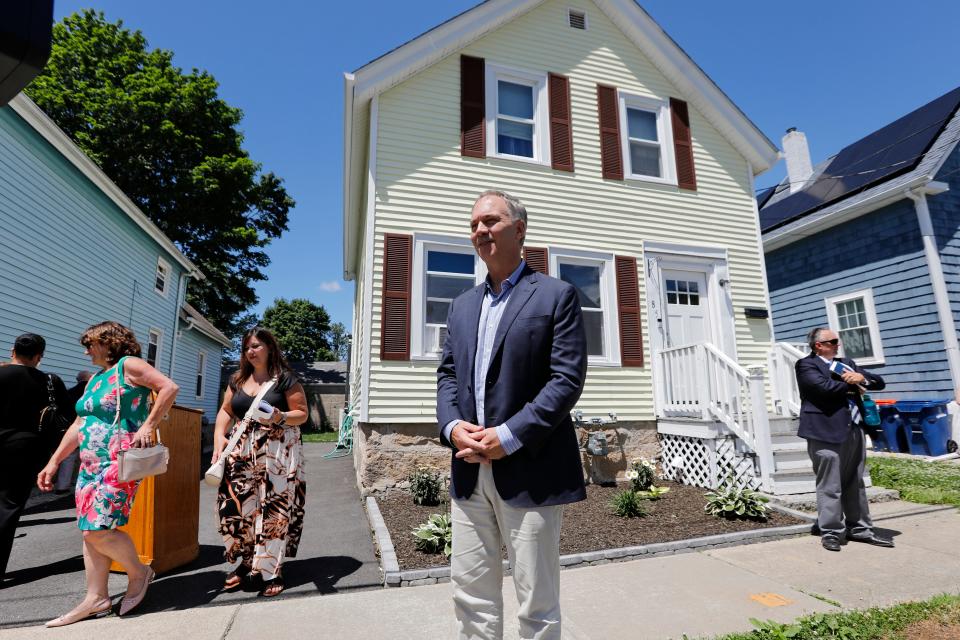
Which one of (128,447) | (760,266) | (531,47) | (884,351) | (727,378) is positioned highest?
(531,47)

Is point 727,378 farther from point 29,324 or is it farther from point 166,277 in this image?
point 166,277

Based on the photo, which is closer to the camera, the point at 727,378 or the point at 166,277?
the point at 727,378

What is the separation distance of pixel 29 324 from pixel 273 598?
8.09 metres

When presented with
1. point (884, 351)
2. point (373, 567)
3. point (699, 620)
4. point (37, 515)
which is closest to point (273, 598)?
Result: point (373, 567)

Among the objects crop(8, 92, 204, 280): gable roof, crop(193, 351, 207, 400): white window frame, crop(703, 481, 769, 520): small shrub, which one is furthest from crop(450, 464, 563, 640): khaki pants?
crop(193, 351, 207, 400): white window frame

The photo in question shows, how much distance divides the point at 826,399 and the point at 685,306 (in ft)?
14.3

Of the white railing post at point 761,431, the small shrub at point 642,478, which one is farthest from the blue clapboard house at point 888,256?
the small shrub at point 642,478

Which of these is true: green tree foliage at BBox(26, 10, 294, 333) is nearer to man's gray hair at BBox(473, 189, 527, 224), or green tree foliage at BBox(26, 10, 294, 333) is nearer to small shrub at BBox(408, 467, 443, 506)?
small shrub at BBox(408, 467, 443, 506)

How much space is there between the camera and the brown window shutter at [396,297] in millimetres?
6766

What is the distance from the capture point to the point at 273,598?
325cm

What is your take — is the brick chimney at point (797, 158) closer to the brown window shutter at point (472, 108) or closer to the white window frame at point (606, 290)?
the white window frame at point (606, 290)

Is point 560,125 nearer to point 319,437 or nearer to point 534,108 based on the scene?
point 534,108

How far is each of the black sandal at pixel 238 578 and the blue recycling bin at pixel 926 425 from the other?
10822 mm

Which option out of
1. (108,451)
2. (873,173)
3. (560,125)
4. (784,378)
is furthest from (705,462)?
(873,173)
